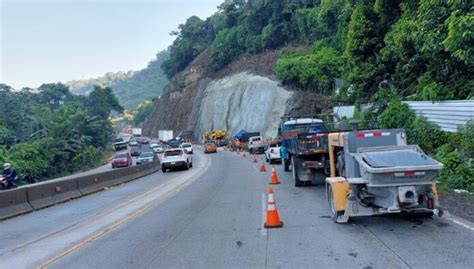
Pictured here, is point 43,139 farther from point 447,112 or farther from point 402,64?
point 447,112

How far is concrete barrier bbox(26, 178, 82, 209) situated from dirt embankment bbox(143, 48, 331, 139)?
4003 cm

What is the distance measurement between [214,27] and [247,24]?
83.1 feet

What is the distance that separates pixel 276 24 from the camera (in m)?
78.9

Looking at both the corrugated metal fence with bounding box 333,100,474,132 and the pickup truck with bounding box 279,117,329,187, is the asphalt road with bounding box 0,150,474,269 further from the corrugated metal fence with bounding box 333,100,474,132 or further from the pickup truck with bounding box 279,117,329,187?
the corrugated metal fence with bounding box 333,100,474,132

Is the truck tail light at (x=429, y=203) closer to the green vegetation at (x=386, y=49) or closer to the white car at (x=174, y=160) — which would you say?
the green vegetation at (x=386, y=49)

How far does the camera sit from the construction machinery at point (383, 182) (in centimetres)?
913

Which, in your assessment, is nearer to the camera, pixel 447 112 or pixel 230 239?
pixel 230 239

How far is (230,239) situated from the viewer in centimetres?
948

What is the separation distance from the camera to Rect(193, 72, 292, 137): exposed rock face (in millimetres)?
71250

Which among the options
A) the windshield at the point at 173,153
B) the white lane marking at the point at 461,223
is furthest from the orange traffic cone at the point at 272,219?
the windshield at the point at 173,153

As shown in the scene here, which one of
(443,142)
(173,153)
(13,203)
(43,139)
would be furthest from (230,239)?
(43,139)

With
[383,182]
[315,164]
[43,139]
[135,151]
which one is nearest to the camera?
[383,182]

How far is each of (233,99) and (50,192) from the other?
6756 centimetres

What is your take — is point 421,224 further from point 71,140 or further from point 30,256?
point 71,140
